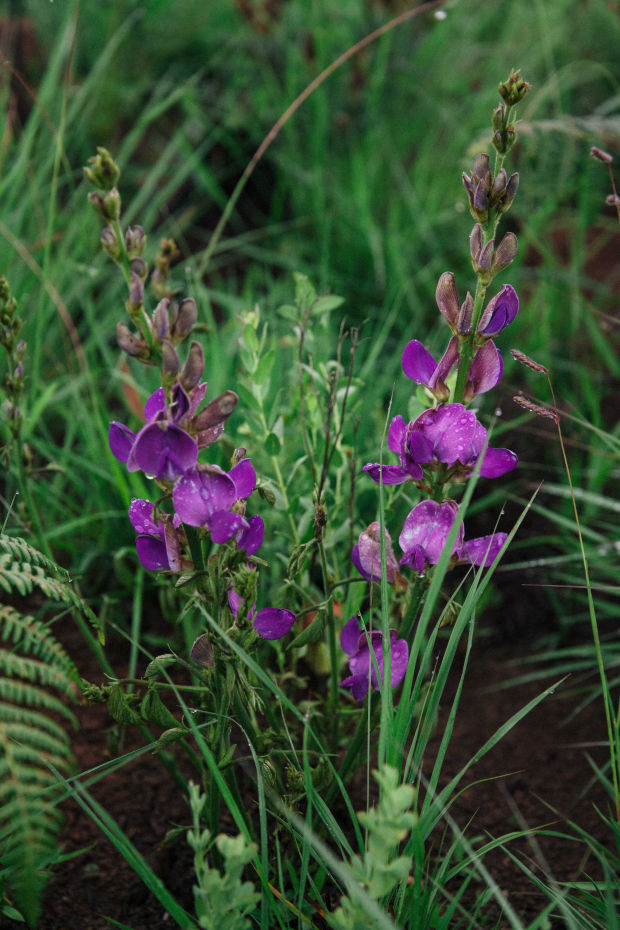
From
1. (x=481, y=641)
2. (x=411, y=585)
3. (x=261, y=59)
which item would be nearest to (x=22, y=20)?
(x=261, y=59)

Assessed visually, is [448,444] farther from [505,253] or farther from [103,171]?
[103,171]

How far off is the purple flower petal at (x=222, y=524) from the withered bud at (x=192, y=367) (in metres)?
0.16

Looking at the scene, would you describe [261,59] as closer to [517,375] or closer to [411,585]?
[517,375]

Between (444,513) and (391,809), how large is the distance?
1.23ft

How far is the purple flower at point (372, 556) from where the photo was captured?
1124 millimetres

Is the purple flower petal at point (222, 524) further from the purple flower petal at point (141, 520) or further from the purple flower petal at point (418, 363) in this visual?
the purple flower petal at point (418, 363)

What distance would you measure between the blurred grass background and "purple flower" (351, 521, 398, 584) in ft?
1.99

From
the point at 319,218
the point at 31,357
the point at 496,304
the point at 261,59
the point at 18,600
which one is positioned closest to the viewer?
the point at 496,304

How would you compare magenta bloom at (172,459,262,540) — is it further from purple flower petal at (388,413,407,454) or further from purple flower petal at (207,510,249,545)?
purple flower petal at (388,413,407,454)

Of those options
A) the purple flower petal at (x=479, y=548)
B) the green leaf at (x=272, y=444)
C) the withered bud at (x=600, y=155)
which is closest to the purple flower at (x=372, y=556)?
the purple flower petal at (x=479, y=548)

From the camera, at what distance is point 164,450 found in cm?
93

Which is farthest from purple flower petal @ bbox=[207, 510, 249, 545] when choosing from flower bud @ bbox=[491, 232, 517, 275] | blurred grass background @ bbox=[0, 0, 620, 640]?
blurred grass background @ bbox=[0, 0, 620, 640]

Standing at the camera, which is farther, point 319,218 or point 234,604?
point 319,218

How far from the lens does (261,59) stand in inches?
133
